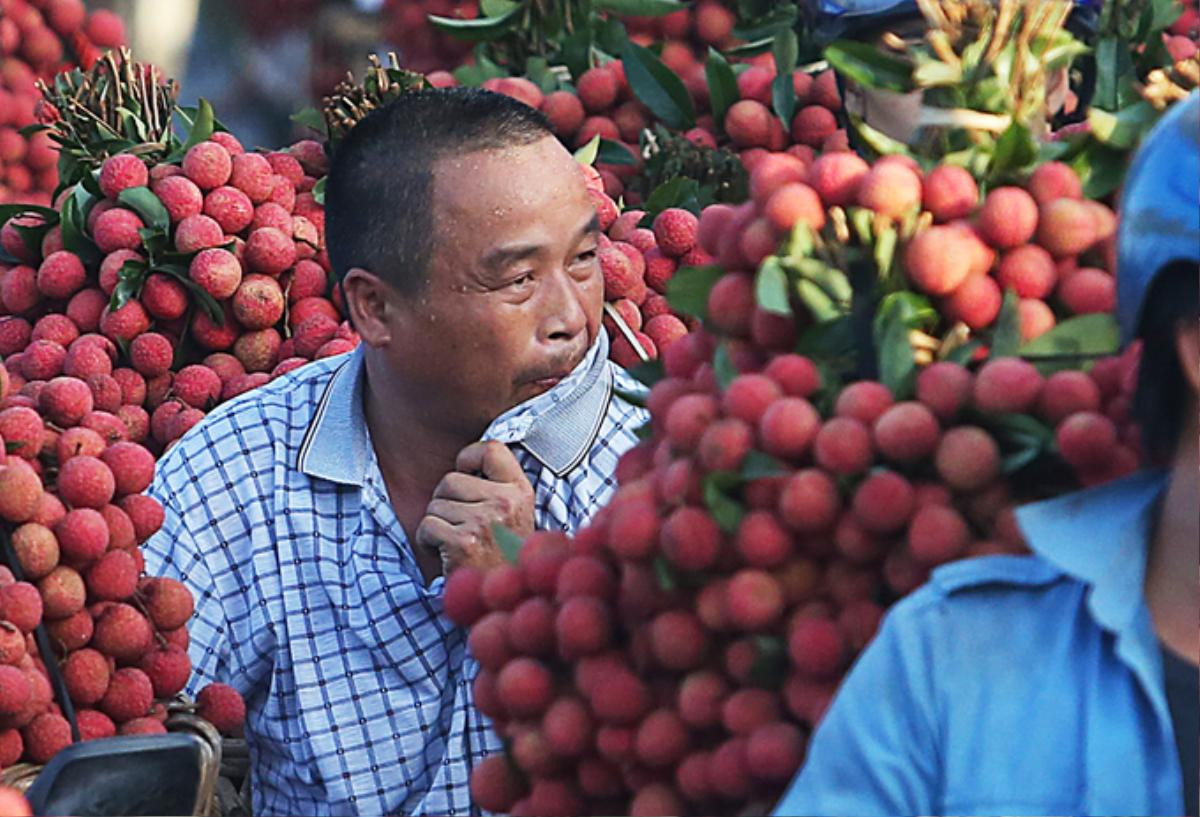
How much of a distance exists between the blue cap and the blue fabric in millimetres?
144

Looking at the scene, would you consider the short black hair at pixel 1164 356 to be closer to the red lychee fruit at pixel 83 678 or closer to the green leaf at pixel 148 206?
the red lychee fruit at pixel 83 678

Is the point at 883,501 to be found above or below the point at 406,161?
below

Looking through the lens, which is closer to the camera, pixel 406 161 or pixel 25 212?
pixel 406 161

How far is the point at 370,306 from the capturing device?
2.16 metres

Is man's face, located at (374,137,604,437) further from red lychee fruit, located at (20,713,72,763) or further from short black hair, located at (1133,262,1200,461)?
short black hair, located at (1133,262,1200,461)

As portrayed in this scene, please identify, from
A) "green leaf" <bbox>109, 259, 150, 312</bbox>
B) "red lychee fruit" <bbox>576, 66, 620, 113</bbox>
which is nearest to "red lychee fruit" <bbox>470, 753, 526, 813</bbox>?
"green leaf" <bbox>109, 259, 150, 312</bbox>

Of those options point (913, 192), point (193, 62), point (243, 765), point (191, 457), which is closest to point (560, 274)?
point (191, 457)

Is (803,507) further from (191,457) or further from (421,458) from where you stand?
(191,457)

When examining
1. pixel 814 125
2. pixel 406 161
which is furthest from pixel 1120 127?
pixel 814 125

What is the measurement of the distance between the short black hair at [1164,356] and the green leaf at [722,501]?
0.26 metres

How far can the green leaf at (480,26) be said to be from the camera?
3.13m

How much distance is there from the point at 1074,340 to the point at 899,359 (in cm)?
12

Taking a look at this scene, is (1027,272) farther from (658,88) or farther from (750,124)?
(658,88)

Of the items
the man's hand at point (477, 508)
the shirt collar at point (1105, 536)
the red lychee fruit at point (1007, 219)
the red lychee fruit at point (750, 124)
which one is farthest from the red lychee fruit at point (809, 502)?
the red lychee fruit at point (750, 124)
